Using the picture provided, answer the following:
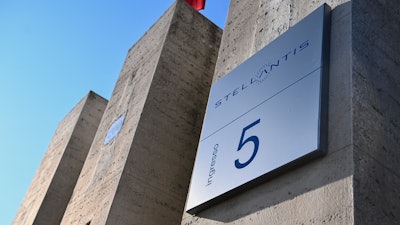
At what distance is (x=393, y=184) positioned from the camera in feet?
8.81

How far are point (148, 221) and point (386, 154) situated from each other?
3.25 meters

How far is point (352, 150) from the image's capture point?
102 inches

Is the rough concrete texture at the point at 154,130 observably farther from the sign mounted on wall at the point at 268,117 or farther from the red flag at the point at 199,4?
the sign mounted on wall at the point at 268,117

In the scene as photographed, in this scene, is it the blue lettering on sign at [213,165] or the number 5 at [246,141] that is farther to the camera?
the blue lettering on sign at [213,165]

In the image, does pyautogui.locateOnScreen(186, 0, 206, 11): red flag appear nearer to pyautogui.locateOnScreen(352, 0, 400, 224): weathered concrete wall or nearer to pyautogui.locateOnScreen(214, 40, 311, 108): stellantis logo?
pyautogui.locateOnScreen(214, 40, 311, 108): stellantis logo

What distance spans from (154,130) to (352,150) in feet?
12.0

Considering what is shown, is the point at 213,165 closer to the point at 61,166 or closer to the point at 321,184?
the point at 321,184

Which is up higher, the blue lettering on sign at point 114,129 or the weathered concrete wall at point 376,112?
the blue lettering on sign at point 114,129

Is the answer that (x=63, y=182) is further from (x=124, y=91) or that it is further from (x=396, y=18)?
(x=396, y=18)

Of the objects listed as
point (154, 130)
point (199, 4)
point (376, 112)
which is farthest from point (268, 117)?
point (199, 4)

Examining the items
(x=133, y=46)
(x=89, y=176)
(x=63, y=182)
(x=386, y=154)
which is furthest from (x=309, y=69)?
(x=63, y=182)

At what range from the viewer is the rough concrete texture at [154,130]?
5.52 meters

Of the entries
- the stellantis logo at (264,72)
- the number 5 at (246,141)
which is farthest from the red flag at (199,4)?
the number 5 at (246,141)

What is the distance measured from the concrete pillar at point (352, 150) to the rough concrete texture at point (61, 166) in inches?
196
